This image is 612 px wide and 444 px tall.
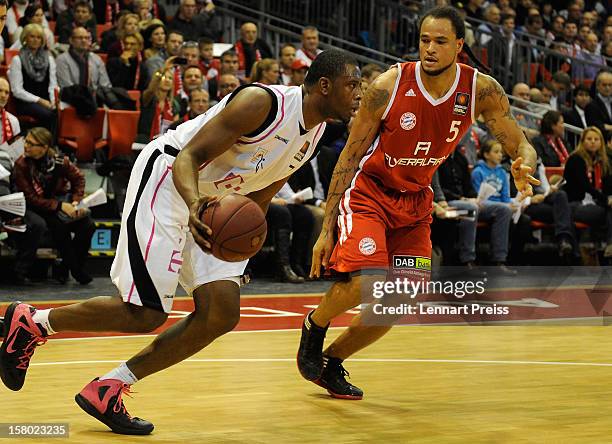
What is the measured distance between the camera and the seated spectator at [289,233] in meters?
10.4

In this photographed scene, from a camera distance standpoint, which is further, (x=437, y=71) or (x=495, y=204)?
(x=495, y=204)

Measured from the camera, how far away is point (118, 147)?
1053 centimetres

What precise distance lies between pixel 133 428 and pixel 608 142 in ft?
31.9

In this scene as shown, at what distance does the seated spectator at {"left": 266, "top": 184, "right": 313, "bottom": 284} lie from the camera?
10.4m

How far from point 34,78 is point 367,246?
6.20 metres

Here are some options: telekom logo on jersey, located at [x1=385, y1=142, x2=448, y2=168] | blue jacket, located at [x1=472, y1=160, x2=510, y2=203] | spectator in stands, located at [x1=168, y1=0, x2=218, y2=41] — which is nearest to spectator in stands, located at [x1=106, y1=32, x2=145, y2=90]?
spectator in stands, located at [x1=168, y1=0, x2=218, y2=41]

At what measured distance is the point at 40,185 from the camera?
946cm

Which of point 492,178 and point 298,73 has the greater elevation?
point 298,73

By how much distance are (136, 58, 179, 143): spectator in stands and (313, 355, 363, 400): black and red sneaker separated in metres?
5.51

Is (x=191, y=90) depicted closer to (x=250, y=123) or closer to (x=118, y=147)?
(x=118, y=147)

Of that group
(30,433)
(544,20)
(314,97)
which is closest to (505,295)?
(314,97)

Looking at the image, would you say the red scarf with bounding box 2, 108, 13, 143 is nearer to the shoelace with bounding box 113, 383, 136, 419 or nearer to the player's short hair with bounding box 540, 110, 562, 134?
the shoelace with bounding box 113, 383, 136, 419

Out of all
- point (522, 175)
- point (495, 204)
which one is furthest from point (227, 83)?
point (522, 175)

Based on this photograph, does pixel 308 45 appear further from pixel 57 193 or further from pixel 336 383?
pixel 336 383
